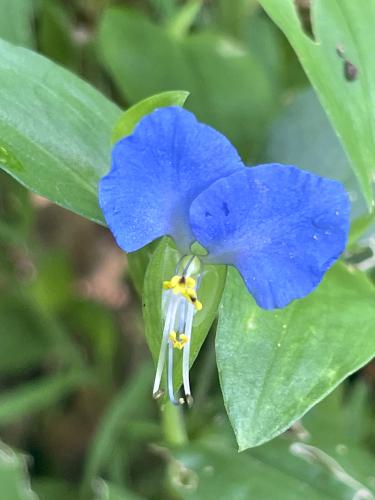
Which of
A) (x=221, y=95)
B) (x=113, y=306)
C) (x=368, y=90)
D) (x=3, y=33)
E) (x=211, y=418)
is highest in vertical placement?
(x=368, y=90)

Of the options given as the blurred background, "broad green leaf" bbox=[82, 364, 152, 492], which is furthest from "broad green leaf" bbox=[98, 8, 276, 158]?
"broad green leaf" bbox=[82, 364, 152, 492]

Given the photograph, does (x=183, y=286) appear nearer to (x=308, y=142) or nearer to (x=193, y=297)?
(x=193, y=297)

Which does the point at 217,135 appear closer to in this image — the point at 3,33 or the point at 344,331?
the point at 344,331

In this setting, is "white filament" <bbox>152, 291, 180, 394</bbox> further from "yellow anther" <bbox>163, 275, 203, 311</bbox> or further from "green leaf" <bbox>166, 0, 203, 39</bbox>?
"green leaf" <bbox>166, 0, 203, 39</bbox>

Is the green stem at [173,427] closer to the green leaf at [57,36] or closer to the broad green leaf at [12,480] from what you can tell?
the broad green leaf at [12,480]

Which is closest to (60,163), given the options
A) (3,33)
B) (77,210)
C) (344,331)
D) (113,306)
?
(77,210)

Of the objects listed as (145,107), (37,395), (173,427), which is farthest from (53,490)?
(145,107)
